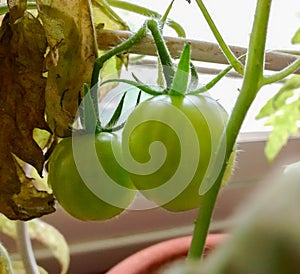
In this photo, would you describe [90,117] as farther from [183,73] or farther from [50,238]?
[50,238]

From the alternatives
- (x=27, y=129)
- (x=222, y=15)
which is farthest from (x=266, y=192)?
(x=222, y=15)

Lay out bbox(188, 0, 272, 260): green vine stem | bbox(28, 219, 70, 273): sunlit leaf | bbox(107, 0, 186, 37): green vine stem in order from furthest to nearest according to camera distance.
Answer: bbox(28, 219, 70, 273): sunlit leaf < bbox(107, 0, 186, 37): green vine stem < bbox(188, 0, 272, 260): green vine stem

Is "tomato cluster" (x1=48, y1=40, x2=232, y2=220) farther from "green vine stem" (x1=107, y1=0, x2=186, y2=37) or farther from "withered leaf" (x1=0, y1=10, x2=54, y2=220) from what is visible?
"green vine stem" (x1=107, y1=0, x2=186, y2=37)

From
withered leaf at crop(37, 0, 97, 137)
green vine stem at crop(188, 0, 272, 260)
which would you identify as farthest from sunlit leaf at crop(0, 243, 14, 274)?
green vine stem at crop(188, 0, 272, 260)

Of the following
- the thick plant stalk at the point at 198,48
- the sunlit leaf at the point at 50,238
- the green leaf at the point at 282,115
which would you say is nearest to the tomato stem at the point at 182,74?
the thick plant stalk at the point at 198,48

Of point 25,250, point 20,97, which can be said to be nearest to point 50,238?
point 25,250

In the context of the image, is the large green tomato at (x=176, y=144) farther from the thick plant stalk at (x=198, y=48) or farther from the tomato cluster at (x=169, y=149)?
the thick plant stalk at (x=198, y=48)

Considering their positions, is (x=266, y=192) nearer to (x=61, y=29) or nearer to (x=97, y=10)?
(x=61, y=29)
